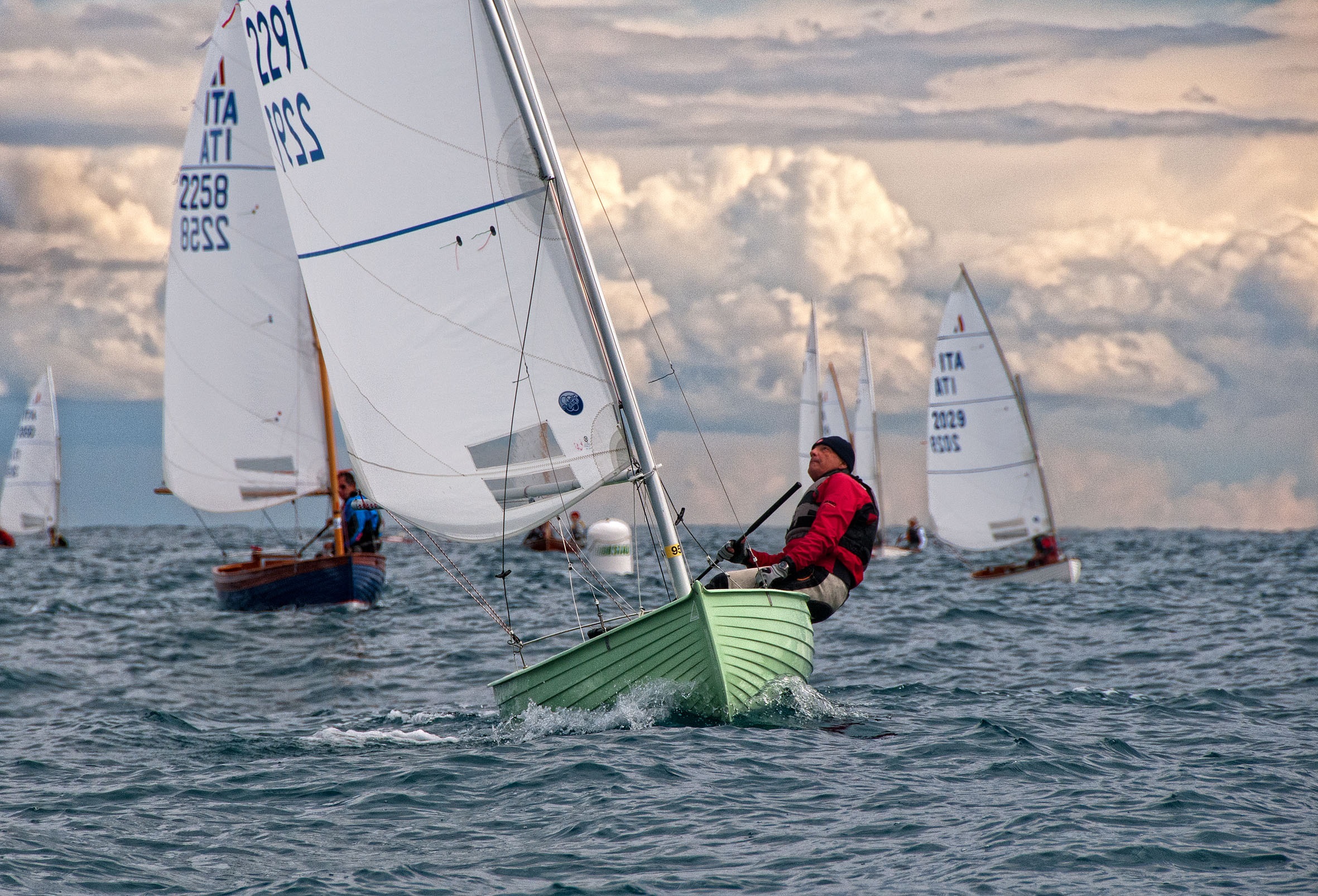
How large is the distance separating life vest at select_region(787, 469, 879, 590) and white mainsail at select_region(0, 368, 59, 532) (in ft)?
166

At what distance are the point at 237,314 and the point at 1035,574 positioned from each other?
1692cm

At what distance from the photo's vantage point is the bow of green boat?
305 inches

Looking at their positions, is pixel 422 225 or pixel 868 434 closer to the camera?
pixel 422 225

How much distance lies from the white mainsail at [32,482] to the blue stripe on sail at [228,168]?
116 feet

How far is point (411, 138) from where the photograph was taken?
900 centimetres

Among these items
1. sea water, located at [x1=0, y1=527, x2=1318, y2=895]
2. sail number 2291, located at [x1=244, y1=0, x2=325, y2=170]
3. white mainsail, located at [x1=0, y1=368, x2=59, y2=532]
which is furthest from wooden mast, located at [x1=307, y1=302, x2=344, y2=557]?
white mainsail, located at [x1=0, y1=368, x2=59, y2=532]

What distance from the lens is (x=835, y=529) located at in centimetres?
863

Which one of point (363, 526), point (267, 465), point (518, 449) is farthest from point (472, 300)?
point (267, 465)

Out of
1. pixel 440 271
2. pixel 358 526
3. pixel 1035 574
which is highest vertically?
pixel 440 271


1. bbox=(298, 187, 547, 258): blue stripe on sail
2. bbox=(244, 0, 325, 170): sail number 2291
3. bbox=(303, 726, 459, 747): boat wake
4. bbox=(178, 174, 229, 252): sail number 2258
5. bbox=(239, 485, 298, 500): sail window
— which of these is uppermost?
bbox=(178, 174, 229, 252): sail number 2258

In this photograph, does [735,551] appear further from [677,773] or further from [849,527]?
[677,773]

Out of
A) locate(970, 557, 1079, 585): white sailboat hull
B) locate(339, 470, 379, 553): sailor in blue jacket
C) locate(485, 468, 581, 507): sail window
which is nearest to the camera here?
locate(485, 468, 581, 507): sail window

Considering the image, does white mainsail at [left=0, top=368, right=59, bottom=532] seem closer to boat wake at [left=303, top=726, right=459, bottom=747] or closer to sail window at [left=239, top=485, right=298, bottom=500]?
sail window at [left=239, top=485, right=298, bottom=500]

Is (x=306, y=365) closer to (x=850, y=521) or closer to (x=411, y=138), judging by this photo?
(x=411, y=138)
